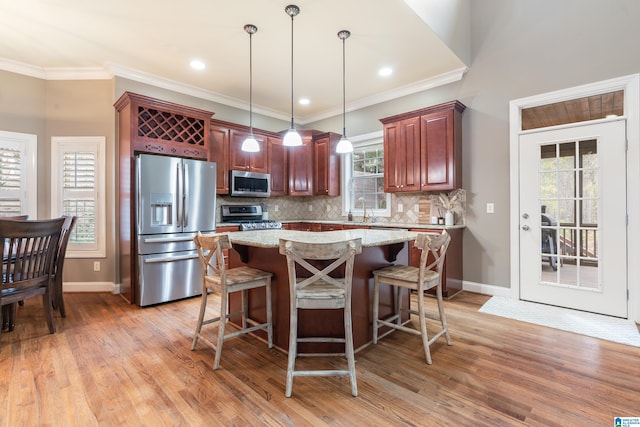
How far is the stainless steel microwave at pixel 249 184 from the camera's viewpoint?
4.73 m

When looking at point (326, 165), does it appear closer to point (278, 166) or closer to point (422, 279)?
point (278, 166)

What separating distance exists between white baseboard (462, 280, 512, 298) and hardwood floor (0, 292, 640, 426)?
3.09ft

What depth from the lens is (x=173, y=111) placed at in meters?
3.80

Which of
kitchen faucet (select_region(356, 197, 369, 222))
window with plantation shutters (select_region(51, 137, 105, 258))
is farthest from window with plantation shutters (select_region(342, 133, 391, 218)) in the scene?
window with plantation shutters (select_region(51, 137, 105, 258))

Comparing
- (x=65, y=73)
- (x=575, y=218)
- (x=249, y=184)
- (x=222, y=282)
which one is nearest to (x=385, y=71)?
(x=249, y=184)

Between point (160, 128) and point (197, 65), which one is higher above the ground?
point (197, 65)

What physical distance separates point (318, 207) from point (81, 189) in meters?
3.66

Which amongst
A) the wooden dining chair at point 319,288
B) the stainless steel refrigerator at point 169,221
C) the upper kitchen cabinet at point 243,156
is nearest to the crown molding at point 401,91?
the upper kitchen cabinet at point 243,156

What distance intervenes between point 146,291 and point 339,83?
3.74m

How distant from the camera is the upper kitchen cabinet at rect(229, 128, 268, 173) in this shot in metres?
4.73

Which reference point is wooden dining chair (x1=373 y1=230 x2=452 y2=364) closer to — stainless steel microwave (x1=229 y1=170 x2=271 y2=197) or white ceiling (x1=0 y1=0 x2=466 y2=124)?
white ceiling (x1=0 y1=0 x2=466 y2=124)

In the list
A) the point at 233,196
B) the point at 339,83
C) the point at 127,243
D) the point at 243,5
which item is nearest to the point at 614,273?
the point at 339,83

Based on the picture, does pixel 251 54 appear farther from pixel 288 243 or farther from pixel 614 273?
pixel 614 273

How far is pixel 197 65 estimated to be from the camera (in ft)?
12.7
